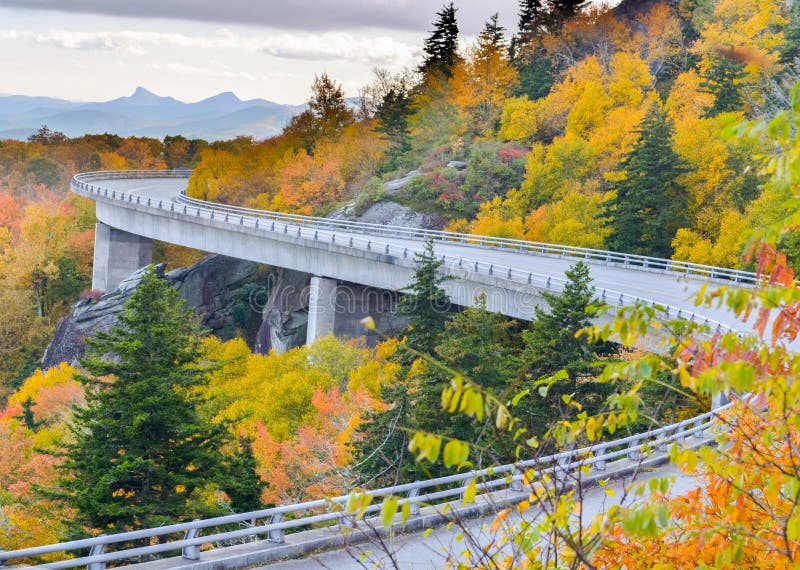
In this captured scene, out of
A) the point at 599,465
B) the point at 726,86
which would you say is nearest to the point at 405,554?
the point at 599,465

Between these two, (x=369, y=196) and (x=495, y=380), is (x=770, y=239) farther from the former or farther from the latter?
(x=369, y=196)

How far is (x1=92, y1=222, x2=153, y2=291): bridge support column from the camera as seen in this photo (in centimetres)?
7246

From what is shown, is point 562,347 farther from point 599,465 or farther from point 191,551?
point 191,551

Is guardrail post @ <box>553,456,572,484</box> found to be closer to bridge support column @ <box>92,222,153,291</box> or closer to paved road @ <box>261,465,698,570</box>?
paved road @ <box>261,465,698,570</box>

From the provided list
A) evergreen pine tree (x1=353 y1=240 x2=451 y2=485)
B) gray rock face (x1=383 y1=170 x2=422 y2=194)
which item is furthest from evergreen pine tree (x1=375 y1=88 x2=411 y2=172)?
evergreen pine tree (x1=353 y1=240 x2=451 y2=485)

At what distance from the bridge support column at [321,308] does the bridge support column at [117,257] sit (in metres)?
25.1

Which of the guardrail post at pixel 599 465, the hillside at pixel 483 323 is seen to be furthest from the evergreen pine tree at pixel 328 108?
the guardrail post at pixel 599 465

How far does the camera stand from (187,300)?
6088 cm

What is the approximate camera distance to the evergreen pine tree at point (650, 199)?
52.1 metres

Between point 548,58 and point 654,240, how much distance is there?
39.1 m

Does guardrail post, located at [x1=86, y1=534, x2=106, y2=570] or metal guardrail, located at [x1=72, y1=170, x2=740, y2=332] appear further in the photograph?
metal guardrail, located at [x1=72, y1=170, x2=740, y2=332]

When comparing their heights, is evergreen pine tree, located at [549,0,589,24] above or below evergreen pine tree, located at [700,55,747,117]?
above

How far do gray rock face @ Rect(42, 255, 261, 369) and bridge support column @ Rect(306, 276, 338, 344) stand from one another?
1343 cm

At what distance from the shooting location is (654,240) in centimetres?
5222
